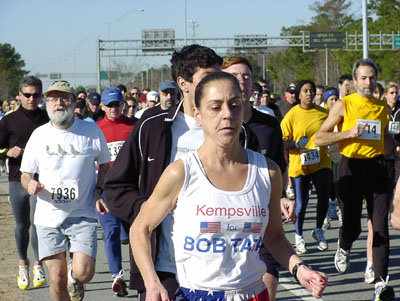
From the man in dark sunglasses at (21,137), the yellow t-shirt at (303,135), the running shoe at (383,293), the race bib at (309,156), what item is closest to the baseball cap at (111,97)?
the man in dark sunglasses at (21,137)

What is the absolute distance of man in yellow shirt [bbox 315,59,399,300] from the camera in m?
7.70

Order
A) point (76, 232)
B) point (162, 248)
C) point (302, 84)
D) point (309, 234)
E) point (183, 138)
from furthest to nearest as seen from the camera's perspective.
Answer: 1. point (309, 234)
2. point (302, 84)
3. point (76, 232)
4. point (183, 138)
5. point (162, 248)

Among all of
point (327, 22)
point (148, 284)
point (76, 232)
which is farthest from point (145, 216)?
point (327, 22)

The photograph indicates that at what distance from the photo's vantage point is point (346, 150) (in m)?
7.96

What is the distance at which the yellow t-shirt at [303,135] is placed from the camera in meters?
10.1

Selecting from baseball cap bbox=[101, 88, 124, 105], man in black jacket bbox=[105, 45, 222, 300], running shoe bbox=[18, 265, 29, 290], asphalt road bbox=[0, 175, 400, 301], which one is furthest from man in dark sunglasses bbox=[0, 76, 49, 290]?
man in black jacket bbox=[105, 45, 222, 300]

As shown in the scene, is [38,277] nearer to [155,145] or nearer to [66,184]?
[66,184]

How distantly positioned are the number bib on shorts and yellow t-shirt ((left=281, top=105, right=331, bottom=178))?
13.7ft

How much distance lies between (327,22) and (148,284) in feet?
268

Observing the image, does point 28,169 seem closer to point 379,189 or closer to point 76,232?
point 76,232

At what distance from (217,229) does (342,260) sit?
17.6 feet

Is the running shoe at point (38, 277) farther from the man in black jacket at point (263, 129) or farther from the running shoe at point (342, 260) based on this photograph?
the man in black jacket at point (263, 129)

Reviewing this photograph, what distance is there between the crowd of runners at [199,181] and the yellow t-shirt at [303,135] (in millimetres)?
20

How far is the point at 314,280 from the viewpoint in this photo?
10.9 ft
